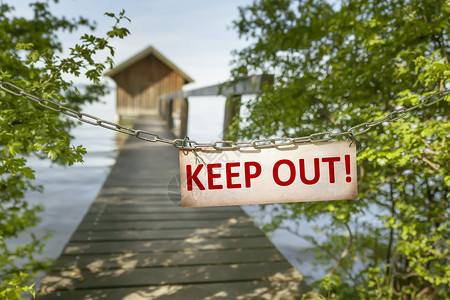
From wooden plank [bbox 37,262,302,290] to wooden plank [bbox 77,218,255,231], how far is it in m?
1.10

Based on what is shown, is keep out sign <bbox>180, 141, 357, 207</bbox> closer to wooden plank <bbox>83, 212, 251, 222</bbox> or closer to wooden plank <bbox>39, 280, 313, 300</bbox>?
wooden plank <bbox>39, 280, 313, 300</bbox>

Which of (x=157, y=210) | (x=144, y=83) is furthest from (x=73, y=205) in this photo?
(x=144, y=83)

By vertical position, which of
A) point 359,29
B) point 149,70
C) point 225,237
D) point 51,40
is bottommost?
point 225,237

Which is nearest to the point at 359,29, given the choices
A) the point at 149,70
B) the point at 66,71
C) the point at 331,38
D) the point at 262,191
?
the point at 331,38

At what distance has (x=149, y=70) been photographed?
24.3 meters

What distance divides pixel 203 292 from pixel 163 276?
459 mm

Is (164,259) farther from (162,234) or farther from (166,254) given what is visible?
(162,234)

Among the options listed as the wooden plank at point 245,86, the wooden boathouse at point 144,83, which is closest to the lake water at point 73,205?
the wooden plank at point 245,86

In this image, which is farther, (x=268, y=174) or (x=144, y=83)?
(x=144, y=83)

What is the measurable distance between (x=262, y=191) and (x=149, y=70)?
2350cm

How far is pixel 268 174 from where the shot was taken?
2.02 m

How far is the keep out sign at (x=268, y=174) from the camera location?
1992 mm

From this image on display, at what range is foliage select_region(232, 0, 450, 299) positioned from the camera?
10.3 feet

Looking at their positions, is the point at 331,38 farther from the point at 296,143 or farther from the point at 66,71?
the point at 66,71
